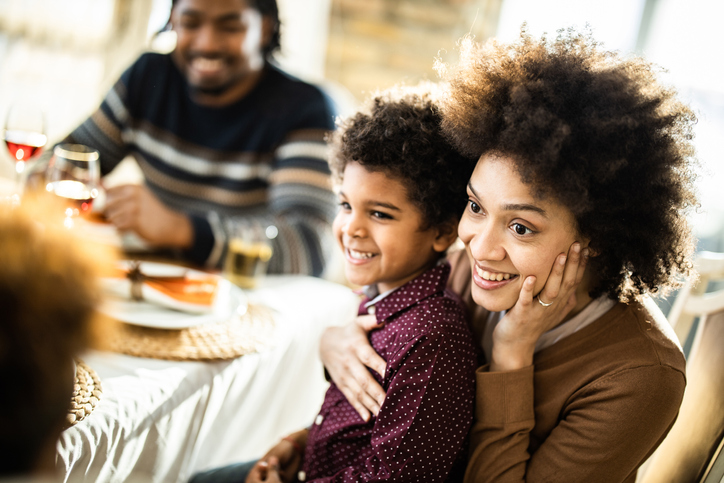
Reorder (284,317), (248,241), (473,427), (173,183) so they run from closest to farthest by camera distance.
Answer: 1. (473,427)
2. (284,317)
3. (248,241)
4. (173,183)

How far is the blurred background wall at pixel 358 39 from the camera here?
3273 millimetres

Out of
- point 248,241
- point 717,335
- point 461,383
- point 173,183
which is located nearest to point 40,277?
point 461,383

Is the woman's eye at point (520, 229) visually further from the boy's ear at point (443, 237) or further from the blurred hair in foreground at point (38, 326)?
the blurred hair in foreground at point (38, 326)

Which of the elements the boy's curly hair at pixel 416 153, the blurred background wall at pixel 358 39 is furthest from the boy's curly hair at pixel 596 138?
the blurred background wall at pixel 358 39

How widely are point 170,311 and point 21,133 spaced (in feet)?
1.99

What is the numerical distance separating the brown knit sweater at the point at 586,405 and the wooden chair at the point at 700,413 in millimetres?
98

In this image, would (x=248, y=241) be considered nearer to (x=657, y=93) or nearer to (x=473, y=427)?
(x=473, y=427)

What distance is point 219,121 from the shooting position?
7.04ft

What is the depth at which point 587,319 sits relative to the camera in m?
1.04

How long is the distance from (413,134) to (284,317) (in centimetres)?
59

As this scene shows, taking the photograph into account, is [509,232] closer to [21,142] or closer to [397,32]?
[21,142]

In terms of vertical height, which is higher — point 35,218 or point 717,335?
point 35,218

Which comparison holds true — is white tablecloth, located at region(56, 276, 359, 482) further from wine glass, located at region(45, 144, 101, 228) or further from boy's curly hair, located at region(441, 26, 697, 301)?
boy's curly hair, located at region(441, 26, 697, 301)

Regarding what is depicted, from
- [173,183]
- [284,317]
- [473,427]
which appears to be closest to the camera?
[473,427]
